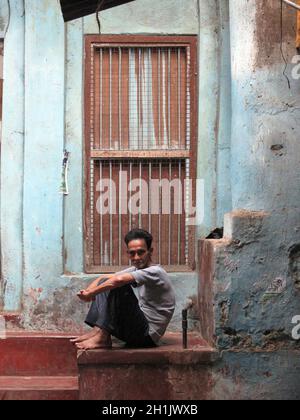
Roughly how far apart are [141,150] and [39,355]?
6.69ft

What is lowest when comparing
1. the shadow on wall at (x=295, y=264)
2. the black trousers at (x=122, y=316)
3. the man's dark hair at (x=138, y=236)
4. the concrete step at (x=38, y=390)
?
the concrete step at (x=38, y=390)

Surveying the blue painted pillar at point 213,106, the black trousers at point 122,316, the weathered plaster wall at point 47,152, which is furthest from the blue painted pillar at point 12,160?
the blue painted pillar at point 213,106

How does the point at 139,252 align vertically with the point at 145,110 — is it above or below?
below

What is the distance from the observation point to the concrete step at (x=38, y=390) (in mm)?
5914

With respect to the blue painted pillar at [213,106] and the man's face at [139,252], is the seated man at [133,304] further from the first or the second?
the blue painted pillar at [213,106]

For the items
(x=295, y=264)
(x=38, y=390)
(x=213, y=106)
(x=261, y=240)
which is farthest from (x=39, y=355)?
(x=213, y=106)

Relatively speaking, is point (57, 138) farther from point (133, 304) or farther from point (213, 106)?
point (133, 304)

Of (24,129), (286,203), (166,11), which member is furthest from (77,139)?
(286,203)

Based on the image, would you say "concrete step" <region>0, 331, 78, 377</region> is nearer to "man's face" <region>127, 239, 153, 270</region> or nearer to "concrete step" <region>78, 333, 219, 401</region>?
"concrete step" <region>78, 333, 219, 401</region>

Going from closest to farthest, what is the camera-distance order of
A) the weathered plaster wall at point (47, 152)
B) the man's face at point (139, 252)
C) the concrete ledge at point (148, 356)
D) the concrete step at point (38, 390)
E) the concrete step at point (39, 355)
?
the concrete ledge at point (148, 356) < the concrete step at point (38, 390) < the man's face at point (139, 252) < the concrete step at point (39, 355) < the weathered plaster wall at point (47, 152)

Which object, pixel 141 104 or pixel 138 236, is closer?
pixel 138 236

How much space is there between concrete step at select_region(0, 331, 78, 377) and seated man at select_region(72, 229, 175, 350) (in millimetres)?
454

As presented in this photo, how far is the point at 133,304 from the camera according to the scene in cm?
585

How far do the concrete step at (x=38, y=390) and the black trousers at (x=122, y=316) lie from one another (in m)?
0.60
